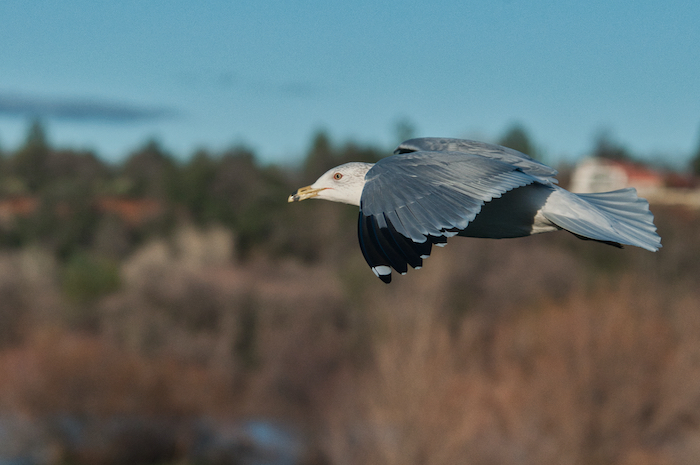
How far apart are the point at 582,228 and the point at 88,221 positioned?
32.6 metres

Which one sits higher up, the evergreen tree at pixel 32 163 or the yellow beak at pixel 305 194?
the yellow beak at pixel 305 194

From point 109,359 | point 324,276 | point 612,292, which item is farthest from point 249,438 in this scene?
point 612,292

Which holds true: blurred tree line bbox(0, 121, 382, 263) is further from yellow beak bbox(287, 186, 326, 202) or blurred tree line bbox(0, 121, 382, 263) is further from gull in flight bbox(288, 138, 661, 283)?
Answer: gull in flight bbox(288, 138, 661, 283)

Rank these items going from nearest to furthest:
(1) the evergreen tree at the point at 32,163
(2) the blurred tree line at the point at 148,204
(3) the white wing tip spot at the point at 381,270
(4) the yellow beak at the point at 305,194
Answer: (3) the white wing tip spot at the point at 381,270
(4) the yellow beak at the point at 305,194
(2) the blurred tree line at the point at 148,204
(1) the evergreen tree at the point at 32,163

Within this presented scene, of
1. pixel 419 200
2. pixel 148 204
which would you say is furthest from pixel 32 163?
pixel 419 200

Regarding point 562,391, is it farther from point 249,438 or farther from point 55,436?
point 55,436

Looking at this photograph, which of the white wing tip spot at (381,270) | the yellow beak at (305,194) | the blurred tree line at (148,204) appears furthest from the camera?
the blurred tree line at (148,204)

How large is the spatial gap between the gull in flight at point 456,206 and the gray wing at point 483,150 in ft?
0.06

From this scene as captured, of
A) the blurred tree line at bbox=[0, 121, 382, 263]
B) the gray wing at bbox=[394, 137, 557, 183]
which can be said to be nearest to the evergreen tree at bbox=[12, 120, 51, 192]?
the blurred tree line at bbox=[0, 121, 382, 263]

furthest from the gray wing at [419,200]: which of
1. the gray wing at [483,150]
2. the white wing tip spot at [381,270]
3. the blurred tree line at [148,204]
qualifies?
the blurred tree line at [148,204]

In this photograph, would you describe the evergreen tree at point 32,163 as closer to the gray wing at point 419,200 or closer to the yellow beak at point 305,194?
the yellow beak at point 305,194

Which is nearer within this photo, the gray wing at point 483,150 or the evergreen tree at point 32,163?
the gray wing at point 483,150

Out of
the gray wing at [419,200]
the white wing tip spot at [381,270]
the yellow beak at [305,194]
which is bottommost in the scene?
the yellow beak at [305,194]

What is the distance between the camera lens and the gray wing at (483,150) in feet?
6.69
